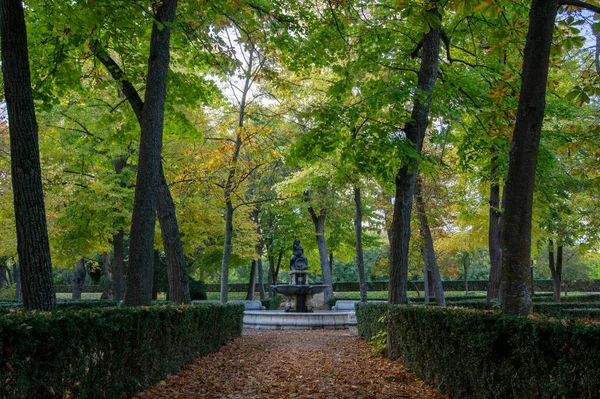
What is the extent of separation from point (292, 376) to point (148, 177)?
4031mm

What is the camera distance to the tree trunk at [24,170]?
590 centimetres

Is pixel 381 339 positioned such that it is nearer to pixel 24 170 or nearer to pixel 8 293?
pixel 24 170

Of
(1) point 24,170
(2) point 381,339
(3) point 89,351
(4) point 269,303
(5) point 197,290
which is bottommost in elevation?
(4) point 269,303

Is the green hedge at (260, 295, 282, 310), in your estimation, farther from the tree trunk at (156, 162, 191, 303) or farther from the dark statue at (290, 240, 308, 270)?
the tree trunk at (156, 162, 191, 303)

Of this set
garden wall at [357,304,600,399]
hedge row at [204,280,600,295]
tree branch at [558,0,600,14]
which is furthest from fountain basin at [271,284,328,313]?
hedge row at [204,280,600,295]

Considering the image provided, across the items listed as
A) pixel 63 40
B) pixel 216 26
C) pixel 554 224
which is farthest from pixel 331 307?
pixel 63 40

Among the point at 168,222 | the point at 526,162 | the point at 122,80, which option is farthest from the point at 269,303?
the point at 526,162

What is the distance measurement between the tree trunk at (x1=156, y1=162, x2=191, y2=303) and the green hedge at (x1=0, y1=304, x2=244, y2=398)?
2493 millimetres

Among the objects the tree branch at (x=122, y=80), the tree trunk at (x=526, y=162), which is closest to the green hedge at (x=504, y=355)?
the tree trunk at (x=526, y=162)

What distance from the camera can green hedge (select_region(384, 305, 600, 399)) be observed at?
332 cm

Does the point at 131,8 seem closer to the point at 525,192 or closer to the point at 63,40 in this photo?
the point at 63,40

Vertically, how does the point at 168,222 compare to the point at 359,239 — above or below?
above

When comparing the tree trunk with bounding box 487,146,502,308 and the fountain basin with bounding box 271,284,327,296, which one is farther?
the fountain basin with bounding box 271,284,327,296

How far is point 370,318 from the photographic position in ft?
39.3
